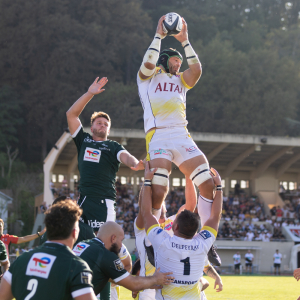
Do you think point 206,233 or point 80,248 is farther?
point 206,233

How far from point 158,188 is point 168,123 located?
37.3 inches

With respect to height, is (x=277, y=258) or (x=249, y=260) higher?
(x=277, y=258)

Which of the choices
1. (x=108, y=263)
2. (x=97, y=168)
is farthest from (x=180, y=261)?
(x=97, y=168)

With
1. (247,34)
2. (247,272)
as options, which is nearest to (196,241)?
(247,272)

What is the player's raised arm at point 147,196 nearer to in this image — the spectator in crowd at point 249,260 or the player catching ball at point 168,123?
the player catching ball at point 168,123

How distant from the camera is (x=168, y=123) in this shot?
269 inches

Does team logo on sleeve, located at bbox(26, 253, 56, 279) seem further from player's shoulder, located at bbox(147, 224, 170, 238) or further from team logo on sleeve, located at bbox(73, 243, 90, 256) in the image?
player's shoulder, located at bbox(147, 224, 170, 238)

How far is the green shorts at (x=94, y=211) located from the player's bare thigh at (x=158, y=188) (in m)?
1.01

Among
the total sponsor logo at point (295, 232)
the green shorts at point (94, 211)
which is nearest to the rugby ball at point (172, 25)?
the green shorts at point (94, 211)

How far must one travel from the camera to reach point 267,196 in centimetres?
3984

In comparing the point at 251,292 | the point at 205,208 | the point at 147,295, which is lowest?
the point at 251,292

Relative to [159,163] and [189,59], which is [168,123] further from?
[189,59]

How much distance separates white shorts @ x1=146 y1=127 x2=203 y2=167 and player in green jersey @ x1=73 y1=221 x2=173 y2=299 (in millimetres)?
1625

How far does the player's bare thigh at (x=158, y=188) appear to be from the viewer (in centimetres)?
646
